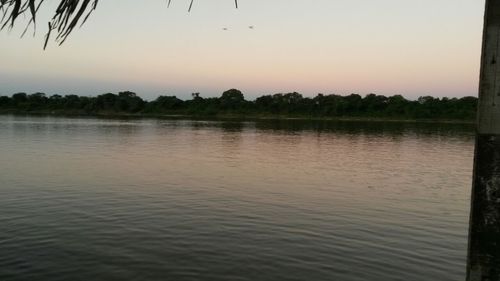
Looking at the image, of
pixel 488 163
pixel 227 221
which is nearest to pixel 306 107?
pixel 227 221

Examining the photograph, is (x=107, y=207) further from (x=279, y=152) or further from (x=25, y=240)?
(x=279, y=152)

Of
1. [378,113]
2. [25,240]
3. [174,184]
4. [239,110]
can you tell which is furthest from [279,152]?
[239,110]

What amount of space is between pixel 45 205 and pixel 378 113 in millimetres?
147071

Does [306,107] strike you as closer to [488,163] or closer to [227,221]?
[227,221]

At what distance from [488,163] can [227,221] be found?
1368cm

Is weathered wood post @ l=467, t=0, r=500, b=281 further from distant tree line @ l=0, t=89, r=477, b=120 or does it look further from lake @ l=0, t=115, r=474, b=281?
distant tree line @ l=0, t=89, r=477, b=120

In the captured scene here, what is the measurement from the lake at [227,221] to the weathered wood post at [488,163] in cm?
800

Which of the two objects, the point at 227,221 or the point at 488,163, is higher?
the point at 488,163

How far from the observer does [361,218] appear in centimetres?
1822

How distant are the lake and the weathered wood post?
800 centimetres

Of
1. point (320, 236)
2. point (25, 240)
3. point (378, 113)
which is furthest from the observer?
point (378, 113)

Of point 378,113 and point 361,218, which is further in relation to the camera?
point 378,113

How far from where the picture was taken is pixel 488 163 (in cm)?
396

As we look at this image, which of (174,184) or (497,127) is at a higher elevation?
(497,127)
